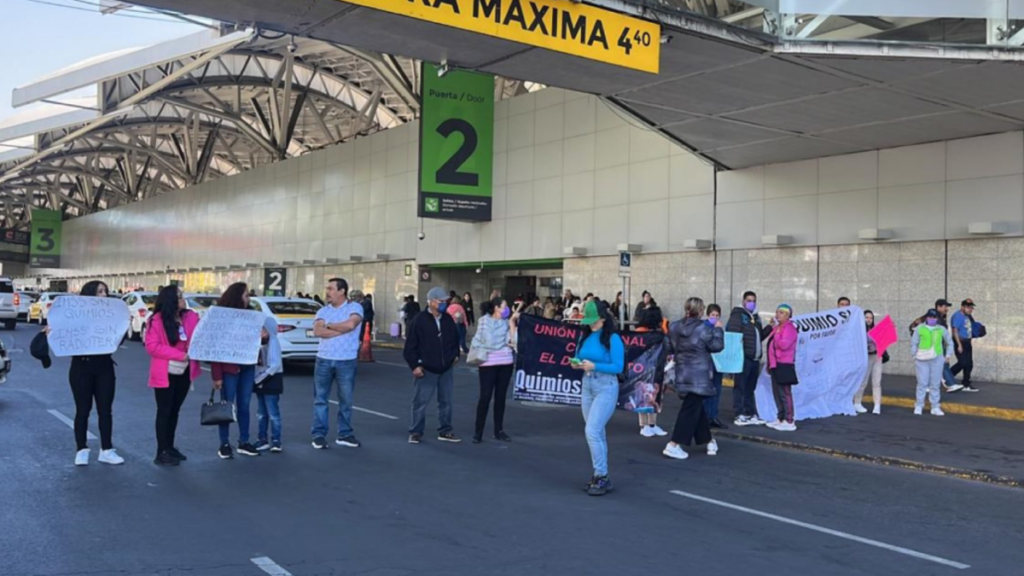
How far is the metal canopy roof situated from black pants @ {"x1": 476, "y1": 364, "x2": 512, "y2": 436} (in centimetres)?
441

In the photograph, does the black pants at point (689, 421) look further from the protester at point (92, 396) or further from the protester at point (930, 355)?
the protester at point (92, 396)

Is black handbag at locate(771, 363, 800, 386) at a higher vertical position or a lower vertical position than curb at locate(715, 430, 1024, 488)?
higher

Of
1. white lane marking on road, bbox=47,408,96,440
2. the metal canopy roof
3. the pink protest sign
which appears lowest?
white lane marking on road, bbox=47,408,96,440

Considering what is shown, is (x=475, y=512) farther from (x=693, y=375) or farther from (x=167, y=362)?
(x=693, y=375)

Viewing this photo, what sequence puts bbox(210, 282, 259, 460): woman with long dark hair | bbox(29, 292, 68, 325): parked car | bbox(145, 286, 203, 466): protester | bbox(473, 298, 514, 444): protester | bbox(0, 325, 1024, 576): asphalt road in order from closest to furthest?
bbox(0, 325, 1024, 576): asphalt road → bbox(145, 286, 203, 466): protester → bbox(210, 282, 259, 460): woman with long dark hair → bbox(473, 298, 514, 444): protester → bbox(29, 292, 68, 325): parked car

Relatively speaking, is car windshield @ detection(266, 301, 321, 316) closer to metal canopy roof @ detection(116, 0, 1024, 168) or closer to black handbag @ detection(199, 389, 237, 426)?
metal canopy roof @ detection(116, 0, 1024, 168)

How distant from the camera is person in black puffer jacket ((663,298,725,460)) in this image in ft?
31.3

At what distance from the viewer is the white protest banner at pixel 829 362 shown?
510 inches

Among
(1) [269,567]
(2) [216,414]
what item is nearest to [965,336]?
(2) [216,414]

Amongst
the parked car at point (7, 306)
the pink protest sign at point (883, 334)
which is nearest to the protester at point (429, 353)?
the pink protest sign at point (883, 334)

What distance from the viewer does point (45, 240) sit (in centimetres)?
8138

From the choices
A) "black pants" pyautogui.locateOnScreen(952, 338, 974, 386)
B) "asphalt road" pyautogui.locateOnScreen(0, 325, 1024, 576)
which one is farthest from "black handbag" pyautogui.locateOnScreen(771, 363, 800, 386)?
"black pants" pyautogui.locateOnScreen(952, 338, 974, 386)

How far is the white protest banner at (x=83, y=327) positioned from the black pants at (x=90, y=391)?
0.12 m

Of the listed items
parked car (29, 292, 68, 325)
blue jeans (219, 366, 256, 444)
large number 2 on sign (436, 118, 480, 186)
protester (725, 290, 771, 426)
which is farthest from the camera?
parked car (29, 292, 68, 325)
